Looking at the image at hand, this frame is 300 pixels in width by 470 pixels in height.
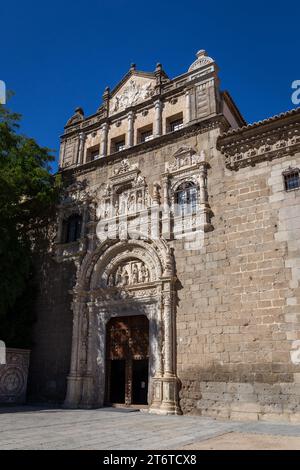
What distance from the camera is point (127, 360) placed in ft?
39.8

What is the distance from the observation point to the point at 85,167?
15.4 m

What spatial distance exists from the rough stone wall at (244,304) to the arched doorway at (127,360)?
149cm

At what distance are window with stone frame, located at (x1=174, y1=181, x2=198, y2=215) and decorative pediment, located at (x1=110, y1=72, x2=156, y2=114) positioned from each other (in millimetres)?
4438

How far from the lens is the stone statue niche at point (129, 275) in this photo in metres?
12.5

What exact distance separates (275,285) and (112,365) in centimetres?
587

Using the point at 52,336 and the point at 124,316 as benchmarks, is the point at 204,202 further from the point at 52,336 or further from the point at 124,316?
the point at 52,336

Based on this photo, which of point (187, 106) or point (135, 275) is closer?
point (135, 275)

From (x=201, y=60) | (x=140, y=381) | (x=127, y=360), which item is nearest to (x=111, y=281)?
(x=127, y=360)

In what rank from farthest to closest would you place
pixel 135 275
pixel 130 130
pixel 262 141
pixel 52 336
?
pixel 130 130 < pixel 52 336 < pixel 135 275 < pixel 262 141

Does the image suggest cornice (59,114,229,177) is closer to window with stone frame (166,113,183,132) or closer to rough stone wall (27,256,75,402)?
window with stone frame (166,113,183,132)

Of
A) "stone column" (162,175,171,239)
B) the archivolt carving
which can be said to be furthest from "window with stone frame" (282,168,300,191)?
the archivolt carving

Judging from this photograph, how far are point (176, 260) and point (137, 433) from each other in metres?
5.69

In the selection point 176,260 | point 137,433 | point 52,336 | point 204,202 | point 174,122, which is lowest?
point 137,433

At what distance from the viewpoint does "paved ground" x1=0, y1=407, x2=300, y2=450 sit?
5676 millimetres
